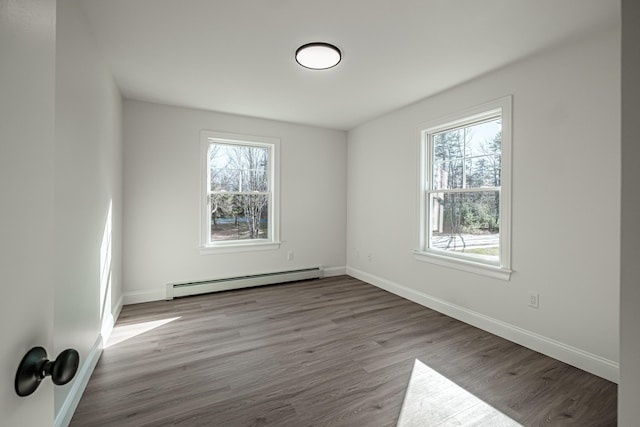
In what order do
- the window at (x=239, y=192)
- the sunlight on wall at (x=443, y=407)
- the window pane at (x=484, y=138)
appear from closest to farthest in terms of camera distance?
the sunlight on wall at (x=443, y=407)
the window pane at (x=484, y=138)
the window at (x=239, y=192)

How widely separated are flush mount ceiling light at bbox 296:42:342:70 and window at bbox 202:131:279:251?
6.50ft

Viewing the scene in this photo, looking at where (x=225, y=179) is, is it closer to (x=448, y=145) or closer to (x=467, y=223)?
(x=448, y=145)

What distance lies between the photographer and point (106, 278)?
2764mm

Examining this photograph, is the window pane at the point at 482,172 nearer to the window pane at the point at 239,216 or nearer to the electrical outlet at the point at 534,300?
the electrical outlet at the point at 534,300

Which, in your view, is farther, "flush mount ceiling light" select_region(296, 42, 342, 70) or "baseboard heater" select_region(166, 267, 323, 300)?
"baseboard heater" select_region(166, 267, 323, 300)

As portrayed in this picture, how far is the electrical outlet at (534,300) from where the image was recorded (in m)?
2.62

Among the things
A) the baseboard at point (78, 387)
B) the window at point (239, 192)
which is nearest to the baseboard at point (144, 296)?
the window at point (239, 192)

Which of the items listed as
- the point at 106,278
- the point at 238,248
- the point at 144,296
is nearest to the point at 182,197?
the point at 238,248

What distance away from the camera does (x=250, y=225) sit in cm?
459

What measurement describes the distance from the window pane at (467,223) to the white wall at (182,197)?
6.54ft

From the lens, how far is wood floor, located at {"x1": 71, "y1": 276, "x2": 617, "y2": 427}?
1831 millimetres

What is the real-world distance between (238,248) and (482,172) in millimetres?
3256

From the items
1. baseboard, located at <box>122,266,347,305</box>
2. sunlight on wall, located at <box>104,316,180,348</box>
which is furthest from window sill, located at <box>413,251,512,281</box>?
baseboard, located at <box>122,266,347,305</box>

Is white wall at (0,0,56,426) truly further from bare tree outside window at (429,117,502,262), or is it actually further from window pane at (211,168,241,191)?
window pane at (211,168,241,191)
